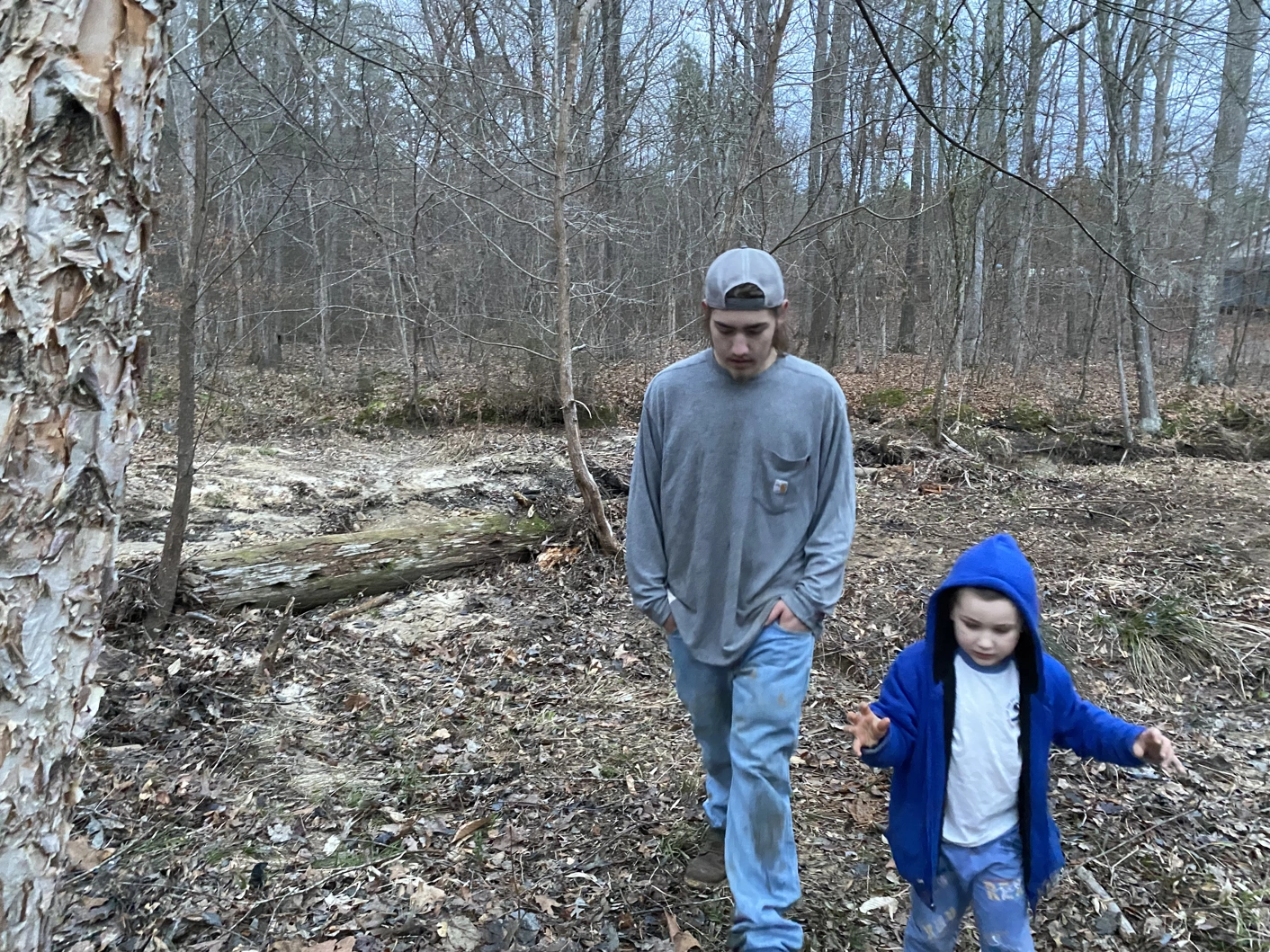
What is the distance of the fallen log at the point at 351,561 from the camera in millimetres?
4984

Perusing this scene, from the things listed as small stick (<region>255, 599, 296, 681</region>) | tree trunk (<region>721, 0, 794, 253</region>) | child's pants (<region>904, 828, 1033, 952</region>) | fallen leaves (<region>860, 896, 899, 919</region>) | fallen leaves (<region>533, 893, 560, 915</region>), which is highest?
tree trunk (<region>721, 0, 794, 253</region>)

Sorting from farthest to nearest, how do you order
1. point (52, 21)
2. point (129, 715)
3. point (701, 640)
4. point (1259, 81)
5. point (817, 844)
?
point (1259, 81)
point (129, 715)
point (817, 844)
point (701, 640)
point (52, 21)

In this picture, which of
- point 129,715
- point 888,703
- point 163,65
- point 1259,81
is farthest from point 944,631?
point 1259,81

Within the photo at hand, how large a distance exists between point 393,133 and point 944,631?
670 cm

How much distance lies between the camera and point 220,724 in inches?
148

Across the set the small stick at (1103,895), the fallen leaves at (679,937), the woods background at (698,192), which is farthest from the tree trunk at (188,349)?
the small stick at (1103,895)

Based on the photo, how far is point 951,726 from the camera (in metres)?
2.04

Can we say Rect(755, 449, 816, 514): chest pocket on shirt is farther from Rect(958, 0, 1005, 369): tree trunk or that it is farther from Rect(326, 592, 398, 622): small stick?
Rect(958, 0, 1005, 369): tree trunk

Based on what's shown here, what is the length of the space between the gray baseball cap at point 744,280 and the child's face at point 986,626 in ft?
3.23

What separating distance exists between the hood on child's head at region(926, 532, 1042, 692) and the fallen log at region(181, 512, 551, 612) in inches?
171

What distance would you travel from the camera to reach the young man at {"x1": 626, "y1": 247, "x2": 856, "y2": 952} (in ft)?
7.64

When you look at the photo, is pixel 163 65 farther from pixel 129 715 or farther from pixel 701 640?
pixel 129 715

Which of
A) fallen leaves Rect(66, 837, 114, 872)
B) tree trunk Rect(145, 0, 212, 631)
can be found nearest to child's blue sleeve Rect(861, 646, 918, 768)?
fallen leaves Rect(66, 837, 114, 872)

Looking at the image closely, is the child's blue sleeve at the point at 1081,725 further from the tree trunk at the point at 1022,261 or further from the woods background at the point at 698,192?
the tree trunk at the point at 1022,261
